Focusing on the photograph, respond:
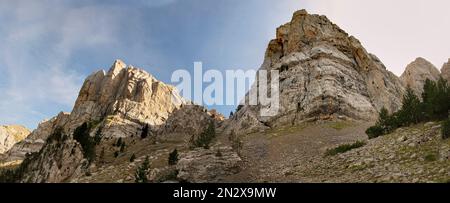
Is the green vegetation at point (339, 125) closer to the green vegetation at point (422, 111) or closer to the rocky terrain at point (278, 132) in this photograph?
the rocky terrain at point (278, 132)

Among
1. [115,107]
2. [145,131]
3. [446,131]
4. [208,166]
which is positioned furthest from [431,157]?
[115,107]

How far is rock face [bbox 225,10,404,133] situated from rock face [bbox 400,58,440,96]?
47.3 ft

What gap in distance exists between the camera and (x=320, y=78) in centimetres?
6888

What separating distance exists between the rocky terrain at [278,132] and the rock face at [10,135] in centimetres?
4482

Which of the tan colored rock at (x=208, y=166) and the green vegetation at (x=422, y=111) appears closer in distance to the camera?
the green vegetation at (x=422, y=111)

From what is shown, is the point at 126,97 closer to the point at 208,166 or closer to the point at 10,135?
the point at 10,135

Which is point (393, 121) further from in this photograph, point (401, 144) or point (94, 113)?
point (94, 113)

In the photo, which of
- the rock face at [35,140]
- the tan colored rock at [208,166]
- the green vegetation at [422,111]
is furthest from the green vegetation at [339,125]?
the rock face at [35,140]

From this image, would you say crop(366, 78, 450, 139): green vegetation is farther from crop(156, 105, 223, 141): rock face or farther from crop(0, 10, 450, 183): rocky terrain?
crop(156, 105, 223, 141): rock face

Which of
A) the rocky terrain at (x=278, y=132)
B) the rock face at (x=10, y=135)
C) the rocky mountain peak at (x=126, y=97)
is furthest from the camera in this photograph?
the rock face at (x=10, y=135)

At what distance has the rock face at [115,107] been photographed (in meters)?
106

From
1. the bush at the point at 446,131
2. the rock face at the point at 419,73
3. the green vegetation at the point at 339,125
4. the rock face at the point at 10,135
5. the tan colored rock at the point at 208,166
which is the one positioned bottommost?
the tan colored rock at the point at 208,166

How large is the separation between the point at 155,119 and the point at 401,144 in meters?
97.7
